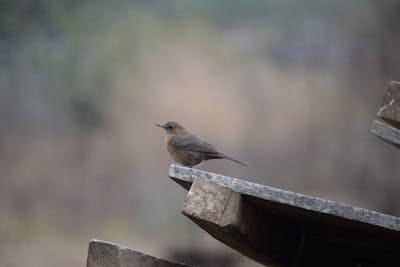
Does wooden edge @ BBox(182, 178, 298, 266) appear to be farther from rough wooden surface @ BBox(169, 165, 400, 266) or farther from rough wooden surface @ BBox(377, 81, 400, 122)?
rough wooden surface @ BBox(377, 81, 400, 122)

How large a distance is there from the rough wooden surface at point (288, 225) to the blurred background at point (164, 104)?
40.5ft

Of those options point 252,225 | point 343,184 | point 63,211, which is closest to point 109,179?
point 63,211

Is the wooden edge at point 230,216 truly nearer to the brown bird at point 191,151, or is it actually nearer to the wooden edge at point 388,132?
the wooden edge at point 388,132

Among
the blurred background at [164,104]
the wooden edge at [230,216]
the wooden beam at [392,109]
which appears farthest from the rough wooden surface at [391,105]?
the blurred background at [164,104]

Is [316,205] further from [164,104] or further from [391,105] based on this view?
[164,104]

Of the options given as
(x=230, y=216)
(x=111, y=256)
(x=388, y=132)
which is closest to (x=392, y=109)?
(x=388, y=132)

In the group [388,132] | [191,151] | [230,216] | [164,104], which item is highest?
[388,132]

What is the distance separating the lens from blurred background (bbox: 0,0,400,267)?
53.7 feet

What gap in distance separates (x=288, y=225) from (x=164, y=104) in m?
13.3

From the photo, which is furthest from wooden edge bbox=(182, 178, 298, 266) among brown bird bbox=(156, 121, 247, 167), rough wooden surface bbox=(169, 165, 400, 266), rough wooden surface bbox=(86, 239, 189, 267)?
brown bird bbox=(156, 121, 247, 167)

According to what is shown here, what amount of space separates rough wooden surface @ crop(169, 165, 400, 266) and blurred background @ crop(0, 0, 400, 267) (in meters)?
12.4

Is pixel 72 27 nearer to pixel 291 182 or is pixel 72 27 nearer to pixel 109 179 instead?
pixel 109 179

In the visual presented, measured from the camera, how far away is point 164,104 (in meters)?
16.8

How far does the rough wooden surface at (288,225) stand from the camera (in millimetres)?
2697
